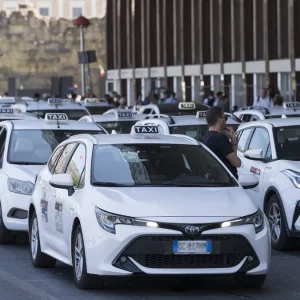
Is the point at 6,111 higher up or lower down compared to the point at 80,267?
higher up

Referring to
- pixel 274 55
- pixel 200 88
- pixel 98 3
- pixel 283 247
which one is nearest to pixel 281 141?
pixel 283 247

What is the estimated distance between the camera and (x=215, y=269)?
10.9 meters

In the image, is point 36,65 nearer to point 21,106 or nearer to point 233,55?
point 233,55

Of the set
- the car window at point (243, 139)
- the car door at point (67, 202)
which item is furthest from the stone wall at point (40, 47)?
the car door at point (67, 202)

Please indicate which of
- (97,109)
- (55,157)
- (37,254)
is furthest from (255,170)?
(97,109)

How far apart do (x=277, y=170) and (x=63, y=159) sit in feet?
10.3

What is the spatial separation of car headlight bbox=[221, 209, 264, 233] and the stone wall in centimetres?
9173

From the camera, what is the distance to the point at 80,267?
37.1 ft

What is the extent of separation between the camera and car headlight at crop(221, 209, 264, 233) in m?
10.9

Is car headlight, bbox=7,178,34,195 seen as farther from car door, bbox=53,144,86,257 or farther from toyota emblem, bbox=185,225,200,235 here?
toyota emblem, bbox=185,225,200,235

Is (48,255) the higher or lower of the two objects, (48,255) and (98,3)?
the lower

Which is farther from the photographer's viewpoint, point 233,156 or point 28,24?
point 28,24

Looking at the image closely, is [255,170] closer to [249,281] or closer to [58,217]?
[58,217]

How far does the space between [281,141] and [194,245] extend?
5290 mm
